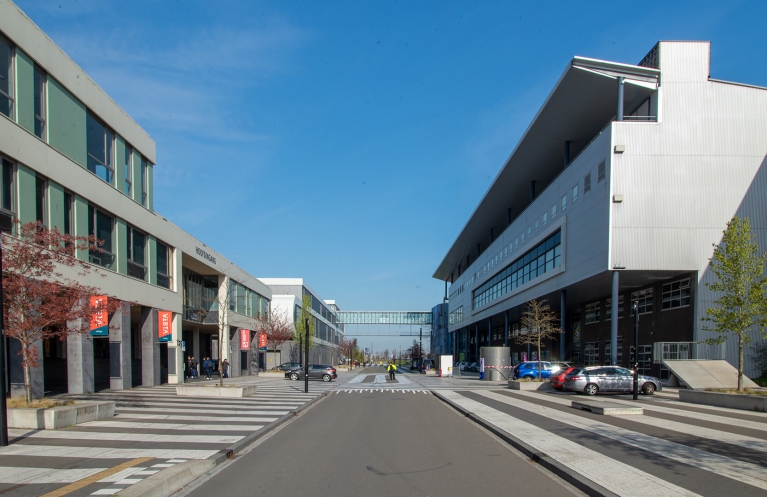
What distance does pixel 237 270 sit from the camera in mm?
53094

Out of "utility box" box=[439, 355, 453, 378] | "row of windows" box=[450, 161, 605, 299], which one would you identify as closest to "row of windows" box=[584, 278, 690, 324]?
"row of windows" box=[450, 161, 605, 299]

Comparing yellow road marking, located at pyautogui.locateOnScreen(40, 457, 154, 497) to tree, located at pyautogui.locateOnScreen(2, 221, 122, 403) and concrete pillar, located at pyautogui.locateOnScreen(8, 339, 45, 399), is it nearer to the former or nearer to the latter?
tree, located at pyautogui.locateOnScreen(2, 221, 122, 403)

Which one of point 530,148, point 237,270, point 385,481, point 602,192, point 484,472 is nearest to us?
point 385,481

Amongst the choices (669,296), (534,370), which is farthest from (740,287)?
(534,370)

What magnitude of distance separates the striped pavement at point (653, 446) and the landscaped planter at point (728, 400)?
754 millimetres

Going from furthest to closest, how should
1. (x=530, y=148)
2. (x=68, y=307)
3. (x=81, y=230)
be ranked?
(x=530, y=148), (x=81, y=230), (x=68, y=307)

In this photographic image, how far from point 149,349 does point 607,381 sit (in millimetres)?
23029

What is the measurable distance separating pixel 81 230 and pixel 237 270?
93.4ft

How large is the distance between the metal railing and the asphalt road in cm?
2358

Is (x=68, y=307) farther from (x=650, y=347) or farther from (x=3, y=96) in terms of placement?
(x=650, y=347)

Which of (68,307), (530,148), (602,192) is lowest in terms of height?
(68,307)

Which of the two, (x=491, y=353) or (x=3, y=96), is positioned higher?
(x=3, y=96)

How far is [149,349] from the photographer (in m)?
31.9

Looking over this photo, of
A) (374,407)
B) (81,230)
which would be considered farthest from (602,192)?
(81,230)
